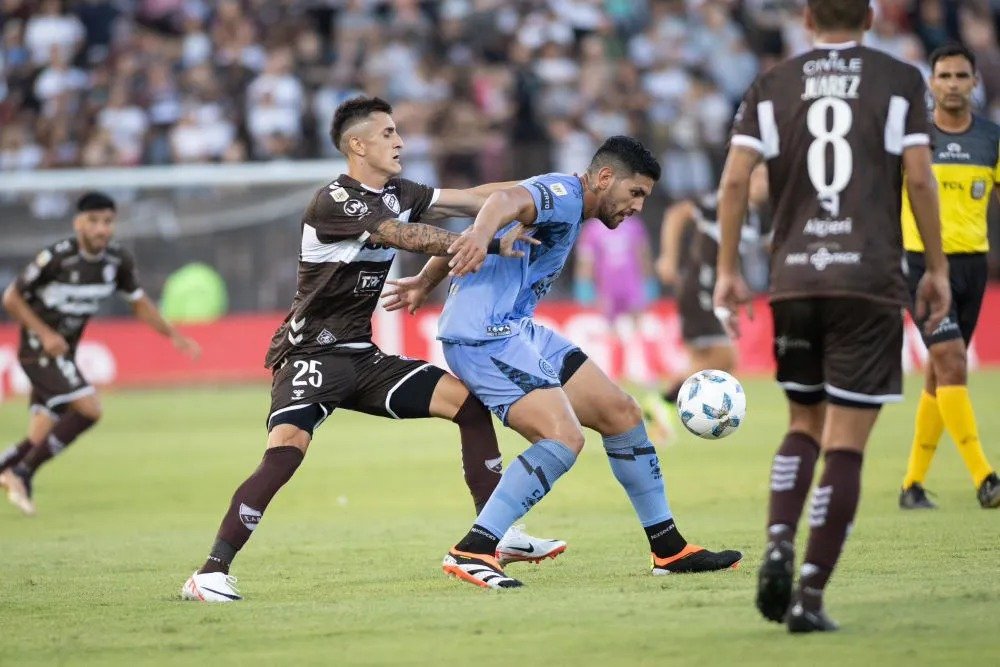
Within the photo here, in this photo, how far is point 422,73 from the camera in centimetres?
2439

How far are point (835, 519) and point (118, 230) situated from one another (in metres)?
18.3

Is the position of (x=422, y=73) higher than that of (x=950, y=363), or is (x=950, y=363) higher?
(x=422, y=73)

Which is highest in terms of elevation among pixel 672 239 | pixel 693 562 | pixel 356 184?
pixel 356 184

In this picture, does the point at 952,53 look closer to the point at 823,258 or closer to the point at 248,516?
the point at 823,258

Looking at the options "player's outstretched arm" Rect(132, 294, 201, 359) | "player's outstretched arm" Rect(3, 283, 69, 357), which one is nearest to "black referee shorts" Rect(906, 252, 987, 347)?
"player's outstretched arm" Rect(132, 294, 201, 359)

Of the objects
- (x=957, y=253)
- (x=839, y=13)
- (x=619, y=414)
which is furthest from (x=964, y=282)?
(x=839, y=13)

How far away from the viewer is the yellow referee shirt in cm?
987

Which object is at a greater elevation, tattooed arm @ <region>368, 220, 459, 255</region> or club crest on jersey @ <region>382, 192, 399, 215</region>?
club crest on jersey @ <region>382, 192, 399, 215</region>

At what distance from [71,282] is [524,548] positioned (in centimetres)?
605

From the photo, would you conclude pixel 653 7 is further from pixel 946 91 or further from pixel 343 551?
pixel 343 551

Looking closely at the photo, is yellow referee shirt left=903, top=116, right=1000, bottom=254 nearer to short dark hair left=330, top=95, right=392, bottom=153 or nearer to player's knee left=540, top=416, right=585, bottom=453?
player's knee left=540, top=416, right=585, bottom=453

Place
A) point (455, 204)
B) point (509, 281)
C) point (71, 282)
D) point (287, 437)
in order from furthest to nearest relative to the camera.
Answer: point (71, 282)
point (455, 204)
point (509, 281)
point (287, 437)

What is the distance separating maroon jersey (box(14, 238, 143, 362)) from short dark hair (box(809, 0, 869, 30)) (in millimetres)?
7946

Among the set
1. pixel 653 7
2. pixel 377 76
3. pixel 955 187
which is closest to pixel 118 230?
pixel 377 76
